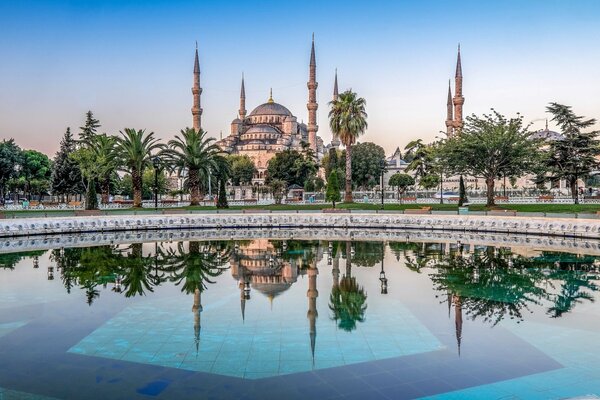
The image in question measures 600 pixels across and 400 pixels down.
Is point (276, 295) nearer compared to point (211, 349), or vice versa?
point (211, 349)

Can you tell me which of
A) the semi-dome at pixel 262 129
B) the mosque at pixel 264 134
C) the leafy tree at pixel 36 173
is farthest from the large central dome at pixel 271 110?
the leafy tree at pixel 36 173

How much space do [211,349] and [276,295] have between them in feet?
12.6

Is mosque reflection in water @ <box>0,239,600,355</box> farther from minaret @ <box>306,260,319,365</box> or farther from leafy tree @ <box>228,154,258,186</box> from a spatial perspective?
leafy tree @ <box>228,154,258,186</box>

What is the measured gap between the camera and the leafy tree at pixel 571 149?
38.8m

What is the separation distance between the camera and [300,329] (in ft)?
29.6

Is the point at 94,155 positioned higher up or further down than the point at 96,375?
higher up

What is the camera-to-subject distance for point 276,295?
11703 mm

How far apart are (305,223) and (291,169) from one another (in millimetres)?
30425

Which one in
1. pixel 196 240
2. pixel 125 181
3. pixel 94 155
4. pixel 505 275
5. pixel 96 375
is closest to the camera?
pixel 96 375

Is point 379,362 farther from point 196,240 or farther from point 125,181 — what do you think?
point 125,181

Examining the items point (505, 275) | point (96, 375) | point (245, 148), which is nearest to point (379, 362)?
point (96, 375)

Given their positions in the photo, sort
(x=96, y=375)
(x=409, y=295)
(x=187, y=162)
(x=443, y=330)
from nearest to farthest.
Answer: (x=96, y=375), (x=443, y=330), (x=409, y=295), (x=187, y=162)

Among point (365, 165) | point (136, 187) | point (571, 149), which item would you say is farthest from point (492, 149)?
point (365, 165)

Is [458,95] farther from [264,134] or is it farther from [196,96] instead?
[264,134]
